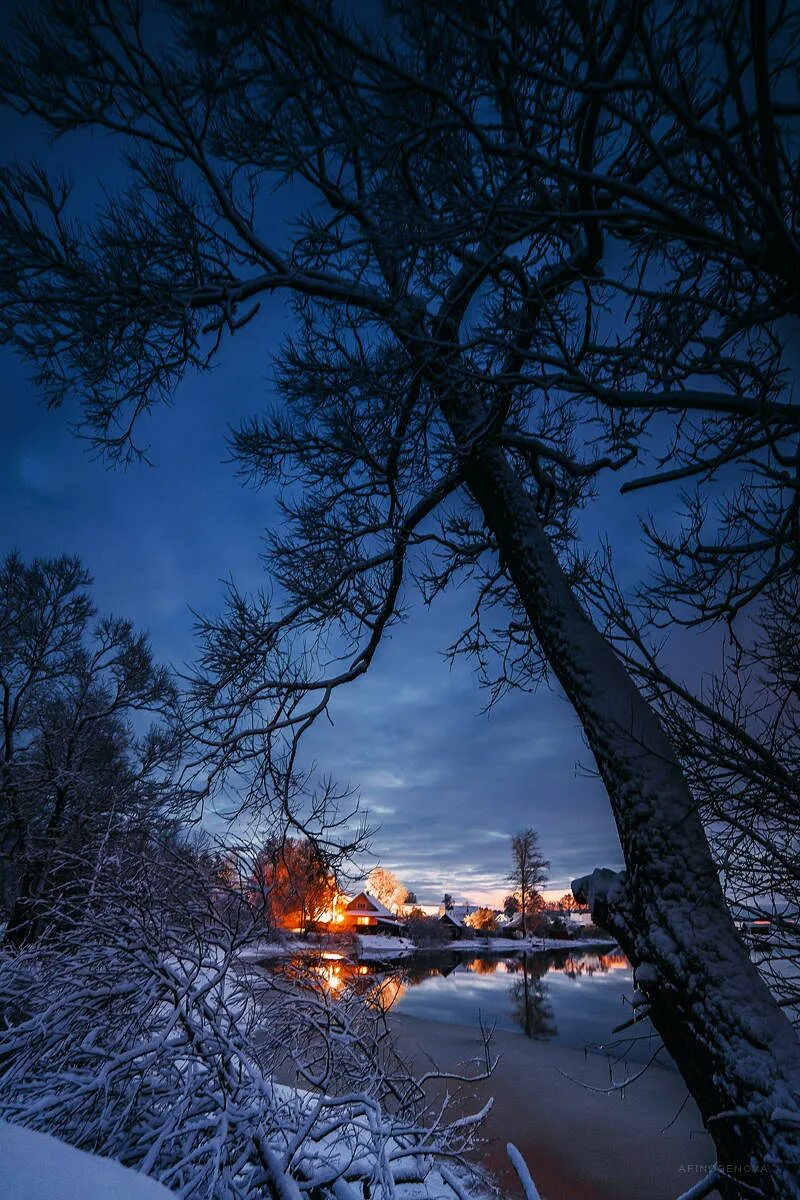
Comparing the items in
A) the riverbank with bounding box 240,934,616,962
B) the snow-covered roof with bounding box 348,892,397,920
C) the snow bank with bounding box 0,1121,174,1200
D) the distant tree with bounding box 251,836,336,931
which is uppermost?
the distant tree with bounding box 251,836,336,931

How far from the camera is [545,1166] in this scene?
930 centimetres

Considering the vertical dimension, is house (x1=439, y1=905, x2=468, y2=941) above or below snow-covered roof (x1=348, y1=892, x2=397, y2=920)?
below

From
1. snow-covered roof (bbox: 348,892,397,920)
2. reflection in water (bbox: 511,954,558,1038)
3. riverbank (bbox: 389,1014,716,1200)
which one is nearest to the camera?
riverbank (bbox: 389,1014,716,1200)

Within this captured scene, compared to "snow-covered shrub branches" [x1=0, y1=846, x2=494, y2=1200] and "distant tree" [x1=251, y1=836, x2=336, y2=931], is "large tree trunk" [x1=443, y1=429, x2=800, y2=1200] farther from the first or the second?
"distant tree" [x1=251, y1=836, x2=336, y2=931]

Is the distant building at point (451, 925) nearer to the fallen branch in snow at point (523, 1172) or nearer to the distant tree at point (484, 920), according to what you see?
the distant tree at point (484, 920)

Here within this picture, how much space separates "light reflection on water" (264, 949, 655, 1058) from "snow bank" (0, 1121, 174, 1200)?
3575mm

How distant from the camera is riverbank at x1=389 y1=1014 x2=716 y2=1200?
8758 millimetres

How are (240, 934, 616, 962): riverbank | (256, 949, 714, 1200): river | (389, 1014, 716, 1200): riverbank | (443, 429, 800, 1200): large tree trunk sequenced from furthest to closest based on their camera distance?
(240, 934, 616, 962): riverbank, (389, 1014, 716, 1200): riverbank, (256, 949, 714, 1200): river, (443, 429, 800, 1200): large tree trunk

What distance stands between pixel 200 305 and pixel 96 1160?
11.5 ft

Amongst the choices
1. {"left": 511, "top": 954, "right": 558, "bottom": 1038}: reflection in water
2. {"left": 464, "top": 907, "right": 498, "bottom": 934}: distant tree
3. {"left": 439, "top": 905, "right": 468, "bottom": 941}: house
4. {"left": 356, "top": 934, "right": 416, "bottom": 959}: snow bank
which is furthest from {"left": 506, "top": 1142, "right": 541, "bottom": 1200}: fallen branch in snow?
{"left": 464, "top": 907, "right": 498, "bottom": 934}: distant tree

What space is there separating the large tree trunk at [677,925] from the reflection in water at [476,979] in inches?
63.0

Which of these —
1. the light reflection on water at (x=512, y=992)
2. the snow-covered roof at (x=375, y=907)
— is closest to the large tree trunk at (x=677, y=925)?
the light reflection on water at (x=512, y=992)

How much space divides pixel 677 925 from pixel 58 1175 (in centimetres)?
218

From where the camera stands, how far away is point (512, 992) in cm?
3027
